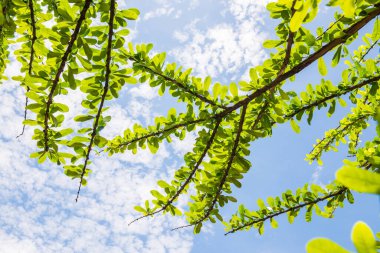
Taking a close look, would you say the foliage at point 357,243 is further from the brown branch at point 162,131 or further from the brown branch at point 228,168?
the brown branch at point 162,131

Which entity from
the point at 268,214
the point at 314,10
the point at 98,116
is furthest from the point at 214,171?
the point at 314,10

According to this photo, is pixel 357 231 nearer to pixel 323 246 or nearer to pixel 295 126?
pixel 323 246

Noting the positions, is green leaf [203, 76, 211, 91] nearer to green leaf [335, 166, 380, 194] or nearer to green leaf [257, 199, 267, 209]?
green leaf [257, 199, 267, 209]

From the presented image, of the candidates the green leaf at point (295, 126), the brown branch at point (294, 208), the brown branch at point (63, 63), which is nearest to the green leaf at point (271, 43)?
the green leaf at point (295, 126)

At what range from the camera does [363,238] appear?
407 millimetres

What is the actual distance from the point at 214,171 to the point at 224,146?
237 mm

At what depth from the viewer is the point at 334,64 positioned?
6.58 ft

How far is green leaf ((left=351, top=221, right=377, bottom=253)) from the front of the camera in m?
0.40

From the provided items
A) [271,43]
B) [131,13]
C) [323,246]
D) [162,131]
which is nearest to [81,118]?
[162,131]

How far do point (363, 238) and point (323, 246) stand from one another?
0.16 feet

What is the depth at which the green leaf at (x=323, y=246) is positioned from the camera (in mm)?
403

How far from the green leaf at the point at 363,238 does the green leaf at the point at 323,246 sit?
0.02 metres

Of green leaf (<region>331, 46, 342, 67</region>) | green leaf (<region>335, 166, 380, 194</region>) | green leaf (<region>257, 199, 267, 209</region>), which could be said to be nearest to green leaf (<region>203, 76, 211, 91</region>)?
green leaf (<region>331, 46, 342, 67</region>)

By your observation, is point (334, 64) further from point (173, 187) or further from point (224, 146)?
point (173, 187)
